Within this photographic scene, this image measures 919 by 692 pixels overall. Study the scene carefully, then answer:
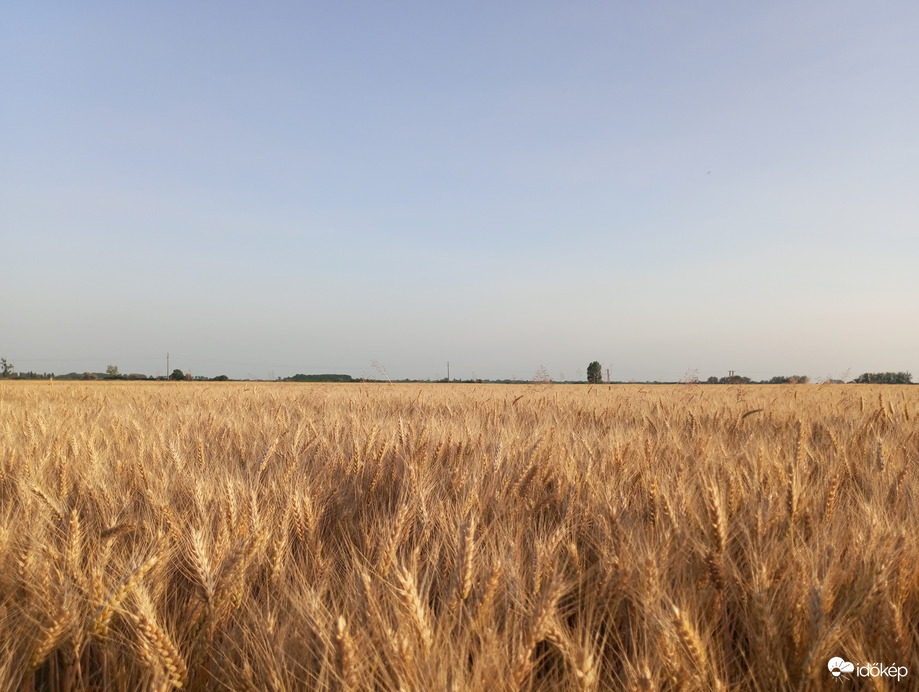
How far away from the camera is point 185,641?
1159mm

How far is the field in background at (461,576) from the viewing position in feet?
3.17

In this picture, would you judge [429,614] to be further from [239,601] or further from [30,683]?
[30,683]

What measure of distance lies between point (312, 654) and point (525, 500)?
1104 millimetres

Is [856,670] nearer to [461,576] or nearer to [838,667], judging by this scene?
[838,667]

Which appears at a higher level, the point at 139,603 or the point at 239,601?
the point at 139,603

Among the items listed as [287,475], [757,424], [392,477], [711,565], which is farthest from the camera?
[757,424]

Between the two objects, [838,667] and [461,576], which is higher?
[461,576]

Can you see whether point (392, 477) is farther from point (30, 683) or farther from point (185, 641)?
point (30, 683)

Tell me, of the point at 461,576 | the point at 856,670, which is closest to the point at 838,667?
the point at 856,670

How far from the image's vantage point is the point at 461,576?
1.12 m

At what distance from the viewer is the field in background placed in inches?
38.1

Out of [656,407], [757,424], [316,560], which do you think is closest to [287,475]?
[316,560]

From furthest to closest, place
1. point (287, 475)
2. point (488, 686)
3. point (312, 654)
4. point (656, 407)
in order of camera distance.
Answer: point (656, 407) → point (287, 475) → point (312, 654) → point (488, 686)

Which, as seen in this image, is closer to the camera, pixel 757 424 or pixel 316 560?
pixel 316 560
